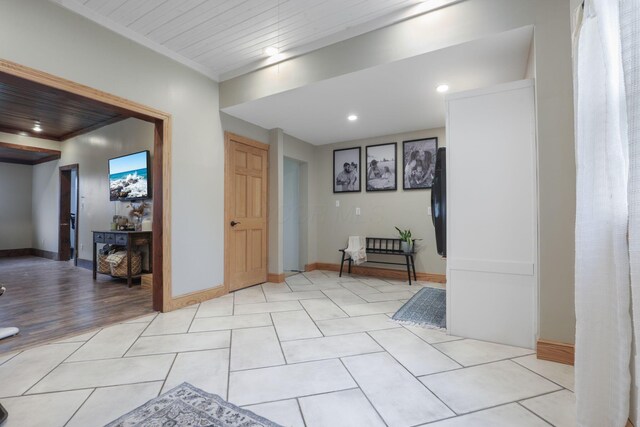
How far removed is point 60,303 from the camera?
10.2 feet

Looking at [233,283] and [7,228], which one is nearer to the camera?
[233,283]

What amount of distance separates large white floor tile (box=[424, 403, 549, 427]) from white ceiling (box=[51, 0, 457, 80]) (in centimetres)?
268

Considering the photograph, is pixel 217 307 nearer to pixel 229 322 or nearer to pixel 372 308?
pixel 229 322

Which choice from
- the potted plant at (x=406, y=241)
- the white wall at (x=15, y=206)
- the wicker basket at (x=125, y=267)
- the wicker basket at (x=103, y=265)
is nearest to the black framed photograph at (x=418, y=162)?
the potted plant at (x=406, y=241)

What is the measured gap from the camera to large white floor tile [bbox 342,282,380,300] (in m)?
3.65

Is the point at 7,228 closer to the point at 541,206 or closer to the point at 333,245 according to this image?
the point at 333,245

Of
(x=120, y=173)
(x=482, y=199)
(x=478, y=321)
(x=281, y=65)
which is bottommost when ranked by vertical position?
(x=478, y=321)

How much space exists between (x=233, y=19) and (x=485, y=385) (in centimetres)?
318

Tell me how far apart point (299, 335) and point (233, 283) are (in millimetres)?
1709

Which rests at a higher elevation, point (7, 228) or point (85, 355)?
point (7, 228)

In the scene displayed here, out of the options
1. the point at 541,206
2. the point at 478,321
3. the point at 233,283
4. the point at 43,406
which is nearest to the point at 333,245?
the point at 233,283

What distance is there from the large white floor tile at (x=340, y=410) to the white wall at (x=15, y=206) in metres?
9.01

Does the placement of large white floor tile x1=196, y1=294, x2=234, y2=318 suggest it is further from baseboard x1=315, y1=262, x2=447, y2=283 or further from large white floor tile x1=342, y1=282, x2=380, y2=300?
baseboard x1=315, y1=262, x2=447, y2=283

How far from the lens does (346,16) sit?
7.79ft
